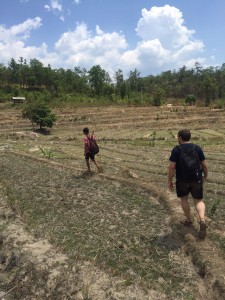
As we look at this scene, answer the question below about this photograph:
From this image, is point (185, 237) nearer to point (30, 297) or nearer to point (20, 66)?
point (30, 297)

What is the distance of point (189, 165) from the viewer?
1004 centimetres

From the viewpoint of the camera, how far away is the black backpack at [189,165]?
10039mm

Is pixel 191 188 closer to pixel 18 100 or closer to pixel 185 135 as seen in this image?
pixel 185 135

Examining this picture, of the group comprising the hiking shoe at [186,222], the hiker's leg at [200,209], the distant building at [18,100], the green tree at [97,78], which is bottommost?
the hiking shoe at [186,222]

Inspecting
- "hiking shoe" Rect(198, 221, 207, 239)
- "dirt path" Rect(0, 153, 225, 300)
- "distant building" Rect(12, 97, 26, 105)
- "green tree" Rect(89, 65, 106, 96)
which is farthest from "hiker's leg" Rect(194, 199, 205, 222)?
"green tree" Rect(89, 65, 106, 96)

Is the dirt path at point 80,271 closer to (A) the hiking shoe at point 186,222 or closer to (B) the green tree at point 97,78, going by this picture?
(A) the hiking shoe at point 186,222

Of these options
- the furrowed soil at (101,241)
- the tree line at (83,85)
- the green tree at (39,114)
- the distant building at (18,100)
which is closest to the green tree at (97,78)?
the tree line at (83,85)

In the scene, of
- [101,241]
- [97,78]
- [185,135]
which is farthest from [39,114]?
[97,78]

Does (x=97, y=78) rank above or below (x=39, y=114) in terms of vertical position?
above

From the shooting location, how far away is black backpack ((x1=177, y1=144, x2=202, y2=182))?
10.0 meters

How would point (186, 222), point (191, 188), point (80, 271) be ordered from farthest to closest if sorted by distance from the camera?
point (186, 222)
point (191, 188)
point (80, 271)

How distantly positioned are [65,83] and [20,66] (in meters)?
23.6

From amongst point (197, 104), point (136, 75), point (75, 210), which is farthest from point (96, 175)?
point (136, 75)

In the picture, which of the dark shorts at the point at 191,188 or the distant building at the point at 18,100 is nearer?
the dark shorts at the point at 191,188
